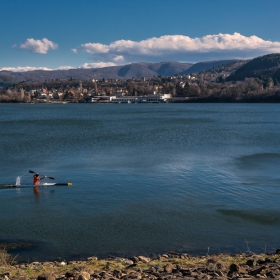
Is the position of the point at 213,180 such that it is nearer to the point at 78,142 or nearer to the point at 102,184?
the point at 102,184

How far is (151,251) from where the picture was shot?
37.0ft

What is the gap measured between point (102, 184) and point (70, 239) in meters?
6.35

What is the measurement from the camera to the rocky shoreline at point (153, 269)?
7676 millimetres

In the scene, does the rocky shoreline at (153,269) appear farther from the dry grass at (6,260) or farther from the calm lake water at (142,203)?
the calm lake water at (142,203)

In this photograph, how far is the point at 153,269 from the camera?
8508 mm

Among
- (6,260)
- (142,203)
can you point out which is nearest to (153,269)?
(6,260)

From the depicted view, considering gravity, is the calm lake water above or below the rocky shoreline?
below

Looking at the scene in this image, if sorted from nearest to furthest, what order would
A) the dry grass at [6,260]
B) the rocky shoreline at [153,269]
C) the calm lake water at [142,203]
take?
the rocky shoreline at [153,269] < the dry grass at [6,260] < the calm lake water at [142,203]

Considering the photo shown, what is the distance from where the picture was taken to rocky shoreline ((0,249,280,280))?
7.68 meters

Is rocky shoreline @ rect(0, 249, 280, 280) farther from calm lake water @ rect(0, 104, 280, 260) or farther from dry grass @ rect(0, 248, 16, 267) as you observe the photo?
calm lake water @ rect(0, 104, 280, 260)

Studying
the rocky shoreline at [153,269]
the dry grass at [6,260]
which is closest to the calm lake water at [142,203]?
the dry grass at [6,260]

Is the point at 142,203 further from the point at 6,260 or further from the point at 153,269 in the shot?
the point at 153,269

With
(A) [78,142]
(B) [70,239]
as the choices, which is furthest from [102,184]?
(A) [78,142]

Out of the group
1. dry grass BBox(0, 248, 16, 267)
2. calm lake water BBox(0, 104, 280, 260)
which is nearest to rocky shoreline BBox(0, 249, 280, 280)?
dry grass BBox(0, 248, 16, 267)
